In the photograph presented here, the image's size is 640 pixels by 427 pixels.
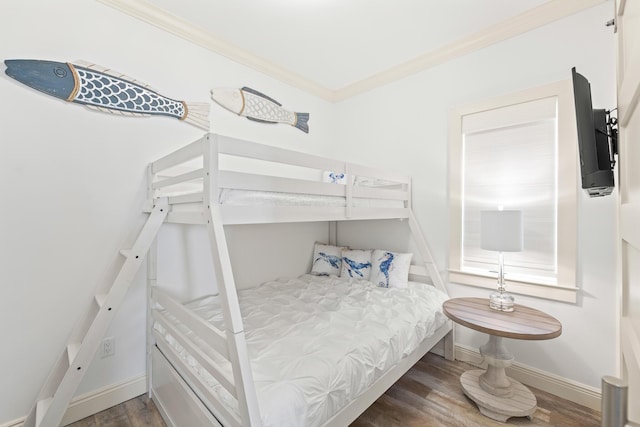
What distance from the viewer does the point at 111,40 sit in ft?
5.94

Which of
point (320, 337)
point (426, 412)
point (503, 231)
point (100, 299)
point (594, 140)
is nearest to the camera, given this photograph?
point (594, 140)

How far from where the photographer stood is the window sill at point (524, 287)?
1868mm

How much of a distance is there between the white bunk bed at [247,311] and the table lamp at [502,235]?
0.43m

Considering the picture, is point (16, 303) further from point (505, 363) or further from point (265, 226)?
point (505, 363)

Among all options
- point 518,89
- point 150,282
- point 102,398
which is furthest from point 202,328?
point 518,89

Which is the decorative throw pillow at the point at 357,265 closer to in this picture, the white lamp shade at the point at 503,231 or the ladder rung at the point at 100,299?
the white lamp shade at the point at 503,231

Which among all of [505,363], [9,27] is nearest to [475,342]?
[505,363]

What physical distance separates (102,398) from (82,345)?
0.69m

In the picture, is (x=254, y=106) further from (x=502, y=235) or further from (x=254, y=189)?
(x=502, y=235)

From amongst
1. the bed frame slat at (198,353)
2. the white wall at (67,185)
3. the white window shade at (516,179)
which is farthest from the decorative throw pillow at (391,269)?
the white wall at (67,185)

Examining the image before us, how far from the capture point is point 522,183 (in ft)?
6.78

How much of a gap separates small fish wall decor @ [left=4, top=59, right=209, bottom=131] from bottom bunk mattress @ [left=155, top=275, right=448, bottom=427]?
4.63 feet

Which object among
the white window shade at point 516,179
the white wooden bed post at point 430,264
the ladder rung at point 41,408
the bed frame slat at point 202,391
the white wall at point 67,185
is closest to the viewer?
the bed frame slat at point 202,391

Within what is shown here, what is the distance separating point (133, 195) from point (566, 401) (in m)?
3.20
